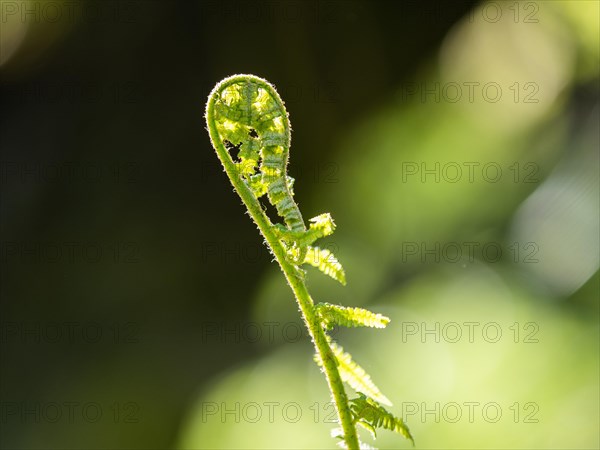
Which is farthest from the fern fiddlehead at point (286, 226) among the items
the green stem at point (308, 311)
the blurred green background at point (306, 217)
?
the blurred green background at point (306, 217)

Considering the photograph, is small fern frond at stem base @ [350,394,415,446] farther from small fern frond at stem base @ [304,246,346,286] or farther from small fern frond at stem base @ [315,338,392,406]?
small fern frond at stem base @ [304,246,346,286]

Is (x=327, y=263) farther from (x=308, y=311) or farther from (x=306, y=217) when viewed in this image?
(x=306, y=217)

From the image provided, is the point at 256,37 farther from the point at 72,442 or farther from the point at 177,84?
the point at 72,442

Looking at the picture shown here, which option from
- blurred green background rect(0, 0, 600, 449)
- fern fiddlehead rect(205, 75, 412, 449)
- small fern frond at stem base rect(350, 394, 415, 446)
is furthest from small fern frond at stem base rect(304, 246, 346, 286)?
blurred green background rect(0, 0, 600, 449)

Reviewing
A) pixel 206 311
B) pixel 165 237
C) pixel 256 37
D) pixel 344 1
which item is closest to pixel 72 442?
pixel 206 311

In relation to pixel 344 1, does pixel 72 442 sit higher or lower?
lower

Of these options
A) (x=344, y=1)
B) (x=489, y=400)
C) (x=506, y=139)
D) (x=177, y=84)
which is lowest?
(x=489, y=400)
